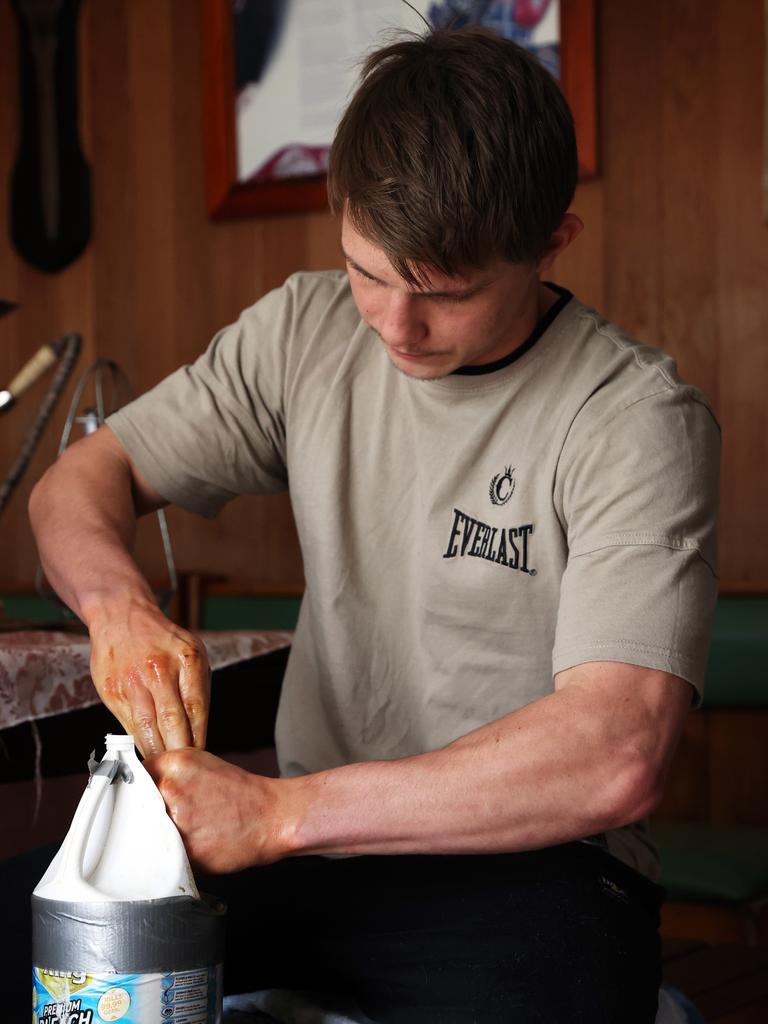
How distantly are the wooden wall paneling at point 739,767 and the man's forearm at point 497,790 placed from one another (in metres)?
1.42

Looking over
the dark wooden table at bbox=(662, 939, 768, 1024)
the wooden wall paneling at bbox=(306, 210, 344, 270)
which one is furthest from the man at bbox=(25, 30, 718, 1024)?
the wooden wall paneling at bbox=(306, 210, 344, 270)

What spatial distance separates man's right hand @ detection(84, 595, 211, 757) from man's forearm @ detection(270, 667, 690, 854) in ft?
0.37

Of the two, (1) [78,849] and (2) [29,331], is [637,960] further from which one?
(2) [29,331]

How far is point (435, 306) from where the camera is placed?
1.12 meters

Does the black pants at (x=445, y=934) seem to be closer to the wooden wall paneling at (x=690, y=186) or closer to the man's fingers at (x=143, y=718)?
the man's fingers at (x=143, y=718)

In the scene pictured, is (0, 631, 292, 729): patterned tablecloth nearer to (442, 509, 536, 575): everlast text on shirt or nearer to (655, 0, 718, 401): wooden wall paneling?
(442, 509, 536, 575): everlast text on shirt

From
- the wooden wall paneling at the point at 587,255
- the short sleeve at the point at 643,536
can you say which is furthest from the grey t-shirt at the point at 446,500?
the wooden wall paneling at the point at 587,255

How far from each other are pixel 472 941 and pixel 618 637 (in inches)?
10.9

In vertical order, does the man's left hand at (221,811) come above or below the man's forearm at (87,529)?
below

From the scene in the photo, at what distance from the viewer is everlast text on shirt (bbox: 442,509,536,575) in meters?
1.18

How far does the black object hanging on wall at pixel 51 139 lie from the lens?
9.40ft

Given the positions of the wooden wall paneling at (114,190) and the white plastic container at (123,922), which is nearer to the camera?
the white plastic container at (123,922)

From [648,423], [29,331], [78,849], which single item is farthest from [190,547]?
[78,849]

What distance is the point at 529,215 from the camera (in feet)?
3.61
